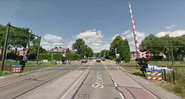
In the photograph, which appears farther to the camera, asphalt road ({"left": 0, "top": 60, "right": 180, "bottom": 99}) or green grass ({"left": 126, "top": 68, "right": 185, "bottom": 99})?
green grass ({"left": 126, "top": 68, "right": 185, "bottom": 99})

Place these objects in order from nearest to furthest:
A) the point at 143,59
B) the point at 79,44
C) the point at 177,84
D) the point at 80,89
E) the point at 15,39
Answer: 1. the point at 80,89
2. the point at 177,84
3. the point at 143,59
4. the point at 15,39
5. the point at 79,44

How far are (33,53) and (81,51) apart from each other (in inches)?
1332

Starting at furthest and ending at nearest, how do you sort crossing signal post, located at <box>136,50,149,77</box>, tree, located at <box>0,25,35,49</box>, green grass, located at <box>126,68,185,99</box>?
tree, located at <box>0,25,35,49</box> < crossing signal post, located at <box>136,50,149,77</box> < green grass, located at <box>126,68,185,99</box>

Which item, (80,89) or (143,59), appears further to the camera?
(143,59)

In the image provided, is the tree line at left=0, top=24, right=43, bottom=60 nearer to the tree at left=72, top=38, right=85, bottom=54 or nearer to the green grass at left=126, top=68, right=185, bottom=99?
the tree at left=72, top=38, right=85, bottom=54

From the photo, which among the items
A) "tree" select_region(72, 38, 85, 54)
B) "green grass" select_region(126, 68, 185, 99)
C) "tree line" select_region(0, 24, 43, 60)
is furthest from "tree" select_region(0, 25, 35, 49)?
"green grass" select_region(126, 68, 185, 99)

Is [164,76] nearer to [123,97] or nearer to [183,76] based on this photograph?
[183,76]

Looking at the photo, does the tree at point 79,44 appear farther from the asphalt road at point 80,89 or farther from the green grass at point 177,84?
the green grass at point 177,84

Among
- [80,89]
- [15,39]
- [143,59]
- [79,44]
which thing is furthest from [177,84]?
[79,44]

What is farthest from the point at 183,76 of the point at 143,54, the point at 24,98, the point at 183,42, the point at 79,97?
the point at 183,42

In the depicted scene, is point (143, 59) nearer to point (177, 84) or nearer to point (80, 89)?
point (177, 84)

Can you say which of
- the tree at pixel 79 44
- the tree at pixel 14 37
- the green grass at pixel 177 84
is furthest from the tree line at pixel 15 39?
the green grass at pixel 177 84

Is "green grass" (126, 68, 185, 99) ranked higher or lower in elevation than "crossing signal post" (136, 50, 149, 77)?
lower

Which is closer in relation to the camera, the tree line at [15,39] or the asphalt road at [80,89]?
the asphalt road at [80,89]
